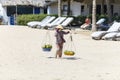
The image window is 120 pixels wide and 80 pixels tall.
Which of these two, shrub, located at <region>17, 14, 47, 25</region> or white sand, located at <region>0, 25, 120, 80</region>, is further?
shrub, located at <region>17, 14, 47, 25</region>

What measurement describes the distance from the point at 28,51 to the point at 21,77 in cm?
757

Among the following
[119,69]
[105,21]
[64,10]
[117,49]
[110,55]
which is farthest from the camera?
[64,10]

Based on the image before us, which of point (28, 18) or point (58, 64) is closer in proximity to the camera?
point (58, 64)

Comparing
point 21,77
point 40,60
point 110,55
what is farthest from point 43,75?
point 110,55

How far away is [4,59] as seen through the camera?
17.4 metres

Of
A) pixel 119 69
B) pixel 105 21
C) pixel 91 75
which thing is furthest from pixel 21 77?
pixel 105 21

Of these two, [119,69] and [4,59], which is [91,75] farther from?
[4,59]

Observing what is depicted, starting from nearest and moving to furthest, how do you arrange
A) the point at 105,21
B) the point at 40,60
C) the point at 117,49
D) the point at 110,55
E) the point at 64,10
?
1. the point at 40,60
2. the point at 110,55
3. the point at 117,49
4. the point at 105,21
5. the point at 64,10

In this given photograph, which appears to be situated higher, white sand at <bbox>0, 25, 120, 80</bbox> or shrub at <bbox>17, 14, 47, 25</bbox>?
shrub at <bbox>17, 14, 47, 25</bbox>

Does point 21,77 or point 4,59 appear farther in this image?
point 4,59

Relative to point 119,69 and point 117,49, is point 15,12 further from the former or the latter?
point 119,69

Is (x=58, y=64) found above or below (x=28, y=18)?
below

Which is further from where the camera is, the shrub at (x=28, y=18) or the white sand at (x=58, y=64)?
the shrub at (x=28, y=18)

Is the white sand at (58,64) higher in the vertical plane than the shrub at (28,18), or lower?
lower
